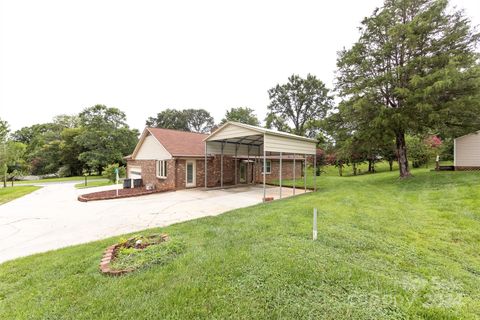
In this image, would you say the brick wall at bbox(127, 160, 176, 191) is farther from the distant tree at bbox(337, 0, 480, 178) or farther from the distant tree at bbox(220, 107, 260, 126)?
the distant tree at bbox(220, 107, 260, 126)

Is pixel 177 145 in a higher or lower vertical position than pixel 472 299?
higher

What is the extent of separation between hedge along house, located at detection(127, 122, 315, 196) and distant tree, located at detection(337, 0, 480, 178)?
471 centimetres

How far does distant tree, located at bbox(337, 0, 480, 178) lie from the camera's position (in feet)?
34.2

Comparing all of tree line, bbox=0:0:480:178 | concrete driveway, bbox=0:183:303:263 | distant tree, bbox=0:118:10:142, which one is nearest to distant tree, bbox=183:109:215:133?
distant tree, bbox=0:118:10:142

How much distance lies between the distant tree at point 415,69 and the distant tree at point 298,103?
20308 millimetres

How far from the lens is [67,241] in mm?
5004

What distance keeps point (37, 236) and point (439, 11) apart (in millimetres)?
19151

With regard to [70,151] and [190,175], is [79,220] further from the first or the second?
[70,151]

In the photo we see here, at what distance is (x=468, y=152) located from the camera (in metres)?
14.4

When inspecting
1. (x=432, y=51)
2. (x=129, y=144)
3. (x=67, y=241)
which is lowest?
(x=67, y=241)

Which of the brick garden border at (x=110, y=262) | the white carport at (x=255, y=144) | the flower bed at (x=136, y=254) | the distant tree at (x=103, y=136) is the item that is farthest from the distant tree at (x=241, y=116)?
the brick garden border at (x=110, y=262)

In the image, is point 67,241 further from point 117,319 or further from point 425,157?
point 425,157

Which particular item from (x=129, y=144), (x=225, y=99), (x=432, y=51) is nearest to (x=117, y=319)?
(x=432, y=51)

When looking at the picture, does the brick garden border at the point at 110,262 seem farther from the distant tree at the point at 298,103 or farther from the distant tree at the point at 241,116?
the distant tree at the point at 241,116
